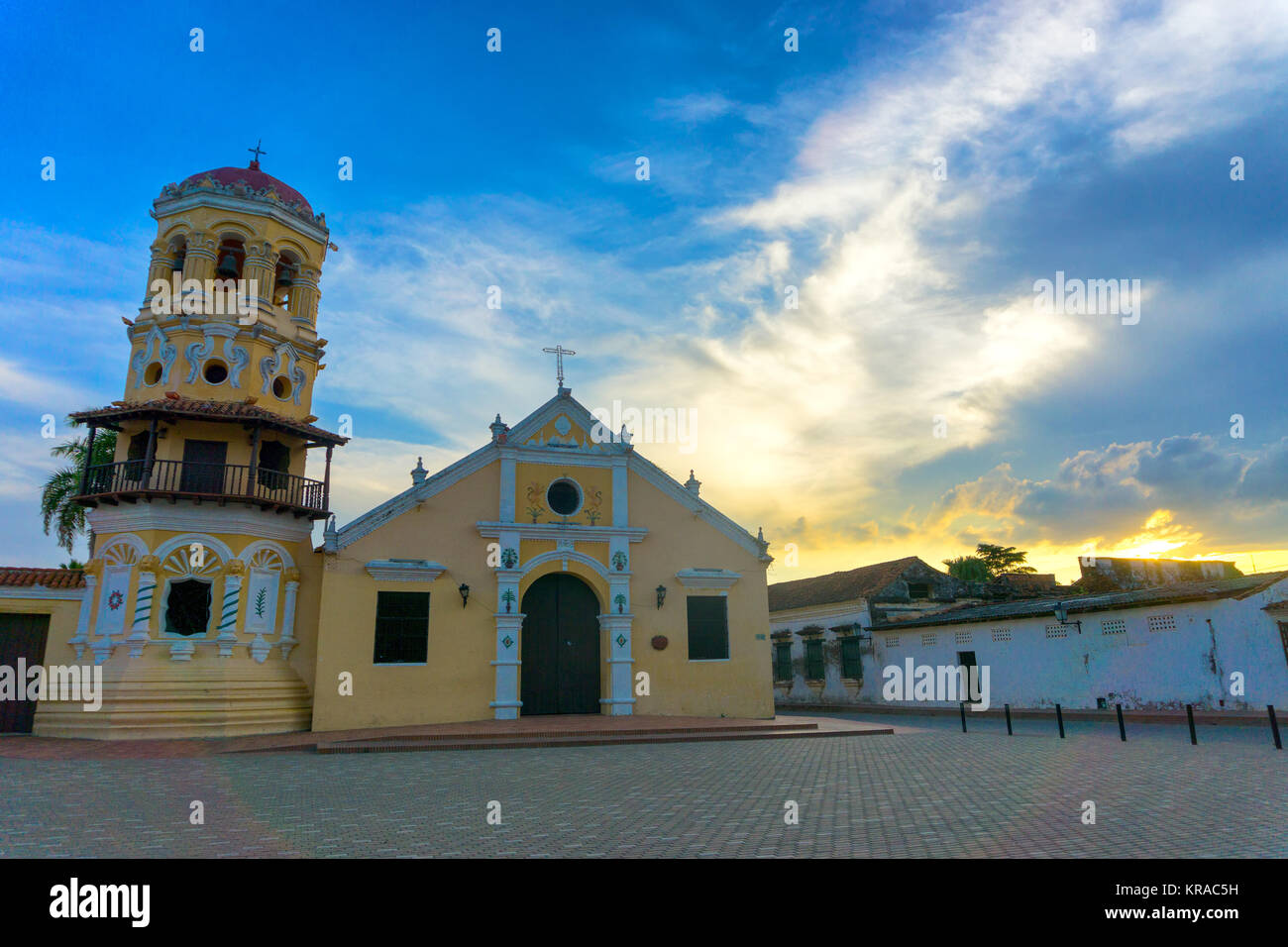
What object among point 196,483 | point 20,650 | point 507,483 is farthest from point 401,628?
point 20,650

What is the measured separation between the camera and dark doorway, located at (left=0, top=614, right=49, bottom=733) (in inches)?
670

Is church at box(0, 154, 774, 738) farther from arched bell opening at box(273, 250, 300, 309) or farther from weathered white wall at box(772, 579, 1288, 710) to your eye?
weathered white wall at box(772, 579, 1288, 710)

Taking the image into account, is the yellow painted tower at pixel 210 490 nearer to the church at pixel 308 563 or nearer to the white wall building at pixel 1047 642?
the church at pixel 308 563

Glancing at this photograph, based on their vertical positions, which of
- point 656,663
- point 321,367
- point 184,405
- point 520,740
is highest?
point 321,367

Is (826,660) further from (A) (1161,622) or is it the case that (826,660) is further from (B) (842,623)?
(A) (1161,622)

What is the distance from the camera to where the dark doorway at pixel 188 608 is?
17156 millimetres

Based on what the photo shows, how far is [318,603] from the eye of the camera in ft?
61.6

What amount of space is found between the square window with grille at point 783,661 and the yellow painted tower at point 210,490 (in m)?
20.8

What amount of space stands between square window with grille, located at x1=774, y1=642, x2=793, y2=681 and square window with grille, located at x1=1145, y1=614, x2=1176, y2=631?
1533 centimetres

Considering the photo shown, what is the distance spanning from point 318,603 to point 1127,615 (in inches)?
839

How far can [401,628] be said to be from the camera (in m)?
18.1

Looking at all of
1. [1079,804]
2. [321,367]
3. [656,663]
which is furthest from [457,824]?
[321,367]

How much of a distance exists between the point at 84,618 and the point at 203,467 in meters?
4.22
